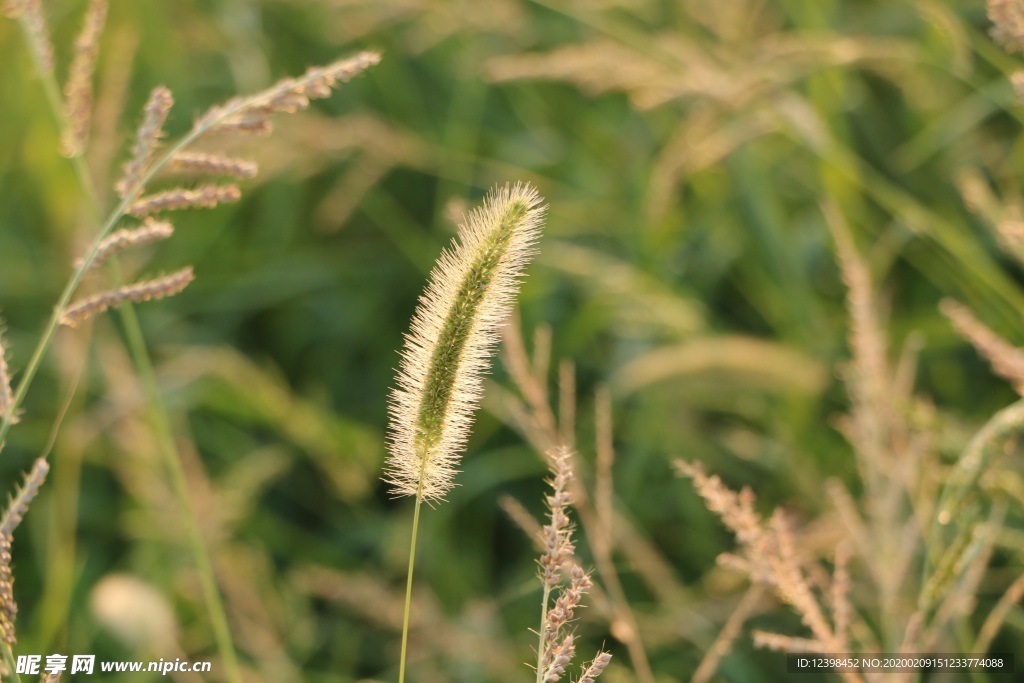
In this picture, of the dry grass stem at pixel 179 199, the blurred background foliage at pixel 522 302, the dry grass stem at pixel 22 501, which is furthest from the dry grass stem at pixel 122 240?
the blurred background foliage at pixel 522 302

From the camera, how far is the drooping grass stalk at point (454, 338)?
36.6 inches

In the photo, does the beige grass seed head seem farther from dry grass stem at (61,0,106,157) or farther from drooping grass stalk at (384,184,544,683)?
dry grass stem at (61,0,106,157)

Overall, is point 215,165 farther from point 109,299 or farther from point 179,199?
point 109,299

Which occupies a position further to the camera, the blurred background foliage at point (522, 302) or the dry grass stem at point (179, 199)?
the blurred background foliage at point (522, 302)

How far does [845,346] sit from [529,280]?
88 cm

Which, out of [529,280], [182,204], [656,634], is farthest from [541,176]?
[182,204]

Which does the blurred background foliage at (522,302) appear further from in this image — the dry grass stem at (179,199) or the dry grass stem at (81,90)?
the dry grass stem at (179,199)

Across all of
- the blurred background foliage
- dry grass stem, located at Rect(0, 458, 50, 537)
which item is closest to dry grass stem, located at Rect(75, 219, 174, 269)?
dry grass stem, located at Rect(0, 458, 50, 537)

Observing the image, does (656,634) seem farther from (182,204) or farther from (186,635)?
(182,204)

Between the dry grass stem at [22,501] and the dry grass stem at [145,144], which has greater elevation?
the dry grass stem at [145,144]

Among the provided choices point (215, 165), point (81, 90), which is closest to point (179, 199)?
point (215, 165)

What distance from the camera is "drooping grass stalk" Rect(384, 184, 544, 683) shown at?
93cm

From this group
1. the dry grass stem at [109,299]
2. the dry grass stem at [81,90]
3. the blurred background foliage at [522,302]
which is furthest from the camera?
the blurred background foliage at [522,302]

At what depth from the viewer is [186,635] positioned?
257cm
